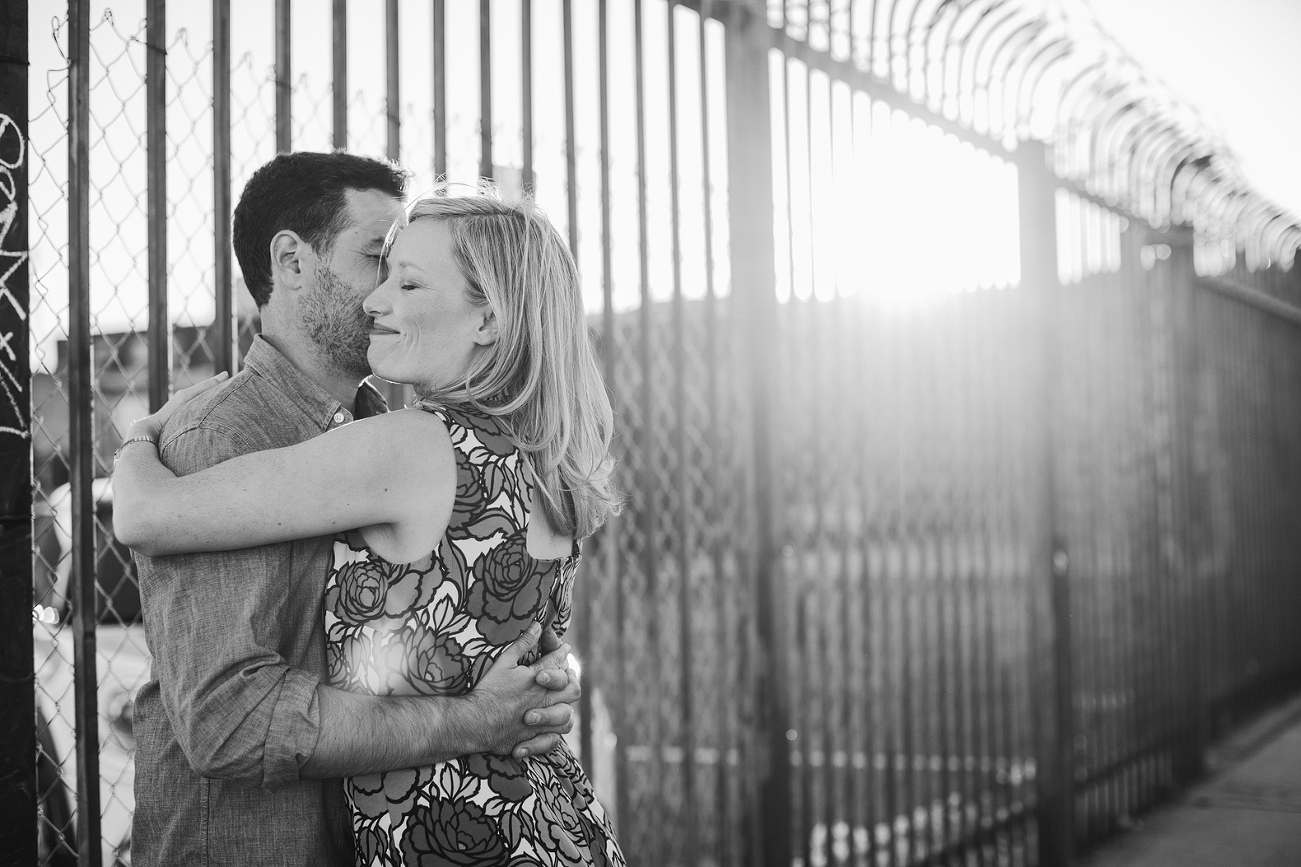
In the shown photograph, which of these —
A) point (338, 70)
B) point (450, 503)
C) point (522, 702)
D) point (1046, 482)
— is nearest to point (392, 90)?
point (338, 70)

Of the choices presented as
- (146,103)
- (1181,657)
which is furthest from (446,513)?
(1181,657)

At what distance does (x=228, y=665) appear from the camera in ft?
5.01

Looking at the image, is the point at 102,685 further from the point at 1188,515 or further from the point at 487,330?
the point at 1188,515

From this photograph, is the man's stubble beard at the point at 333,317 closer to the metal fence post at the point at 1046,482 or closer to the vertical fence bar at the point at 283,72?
the vertical fence bar at the point at 283,72

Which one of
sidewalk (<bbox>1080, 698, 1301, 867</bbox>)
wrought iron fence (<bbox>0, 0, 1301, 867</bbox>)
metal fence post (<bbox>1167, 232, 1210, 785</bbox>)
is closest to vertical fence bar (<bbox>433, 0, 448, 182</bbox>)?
wrought iron fence (<bbox>0, 0, 1301, 867</bbox>)

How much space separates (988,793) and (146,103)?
4.29 m

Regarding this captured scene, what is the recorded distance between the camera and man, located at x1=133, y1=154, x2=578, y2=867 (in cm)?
154

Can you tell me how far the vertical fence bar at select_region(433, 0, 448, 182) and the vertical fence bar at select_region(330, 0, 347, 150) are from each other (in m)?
0.25

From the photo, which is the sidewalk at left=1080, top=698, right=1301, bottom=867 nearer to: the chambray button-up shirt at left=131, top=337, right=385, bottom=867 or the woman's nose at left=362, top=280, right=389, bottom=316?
the chambray button-up shirt at left=131, top=337, right=385, bottom=867

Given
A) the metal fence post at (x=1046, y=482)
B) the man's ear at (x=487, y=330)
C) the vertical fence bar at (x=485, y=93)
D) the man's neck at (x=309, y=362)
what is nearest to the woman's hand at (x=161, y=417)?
the man's neck at (x=309, y=362)

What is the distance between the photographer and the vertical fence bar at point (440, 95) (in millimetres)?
2592

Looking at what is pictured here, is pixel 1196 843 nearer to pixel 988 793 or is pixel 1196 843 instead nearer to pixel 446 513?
pixel 988 793

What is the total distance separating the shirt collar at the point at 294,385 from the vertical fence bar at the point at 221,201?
0.26 m

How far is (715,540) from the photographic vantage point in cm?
348
